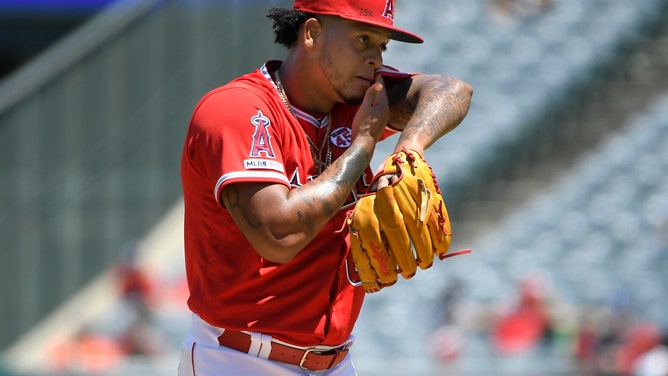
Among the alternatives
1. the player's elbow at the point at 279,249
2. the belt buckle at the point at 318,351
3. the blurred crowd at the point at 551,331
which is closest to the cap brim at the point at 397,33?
the player's elbow at the point at 279,249

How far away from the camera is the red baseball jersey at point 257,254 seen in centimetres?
262

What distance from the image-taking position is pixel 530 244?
9.67m

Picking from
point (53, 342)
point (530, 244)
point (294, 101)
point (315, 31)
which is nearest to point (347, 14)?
point (315, 31)

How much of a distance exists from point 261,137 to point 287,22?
48 cm

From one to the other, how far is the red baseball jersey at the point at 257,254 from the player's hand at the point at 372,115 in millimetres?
173

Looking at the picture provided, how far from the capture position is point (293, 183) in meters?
2.72

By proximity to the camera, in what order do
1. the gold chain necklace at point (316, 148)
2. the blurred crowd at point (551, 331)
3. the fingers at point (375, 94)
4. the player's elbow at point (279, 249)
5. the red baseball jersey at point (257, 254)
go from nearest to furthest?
the player's elbow at point (279, 249) < the red baseball jersey at point (257, 254) < the fingers at point (375, 94) < the gold chain necklace at point (316, 148) < the blurred crowd at point (551, 331)

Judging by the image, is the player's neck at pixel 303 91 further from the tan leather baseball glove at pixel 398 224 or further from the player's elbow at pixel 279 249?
the player's elbow at pixel 279 249

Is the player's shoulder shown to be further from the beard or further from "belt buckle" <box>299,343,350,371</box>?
"belt buckle" <box>299,343,350,371</box>

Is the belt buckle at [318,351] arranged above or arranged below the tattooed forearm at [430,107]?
below

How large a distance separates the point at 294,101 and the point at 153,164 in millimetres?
7752

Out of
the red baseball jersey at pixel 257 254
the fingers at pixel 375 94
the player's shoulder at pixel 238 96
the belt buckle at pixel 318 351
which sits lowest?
the belt buckle at pixel 318 351

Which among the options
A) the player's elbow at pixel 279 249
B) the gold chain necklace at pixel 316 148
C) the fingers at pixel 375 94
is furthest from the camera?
the gold chain necklace at pixel 316 148

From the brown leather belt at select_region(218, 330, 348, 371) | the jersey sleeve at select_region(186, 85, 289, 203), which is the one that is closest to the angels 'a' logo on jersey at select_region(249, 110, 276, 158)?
the jersey sleeve at select_region(186, 85, 289, 203)
